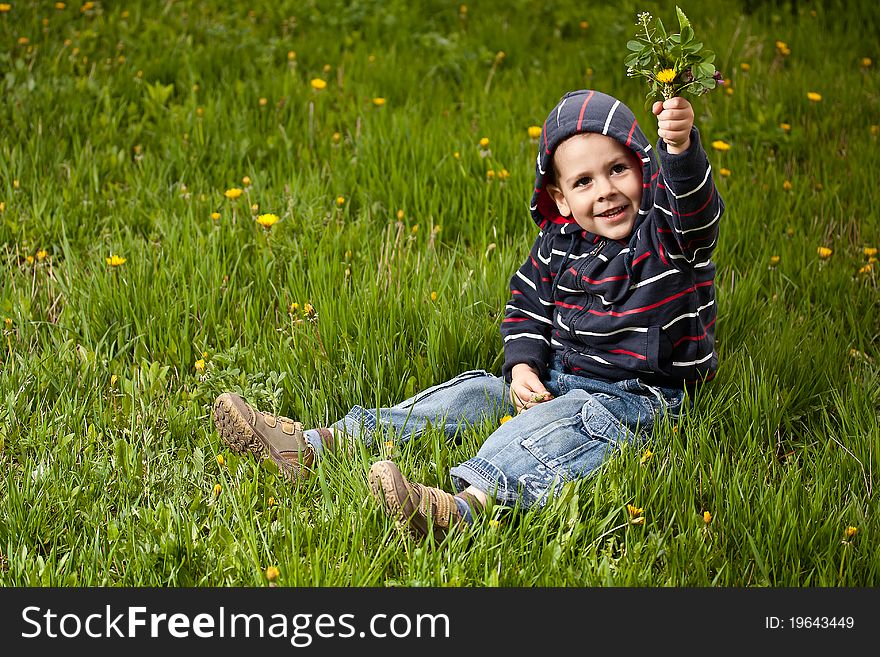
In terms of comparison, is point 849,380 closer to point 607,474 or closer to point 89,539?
point 607,474

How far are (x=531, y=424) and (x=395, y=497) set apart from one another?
46 cm

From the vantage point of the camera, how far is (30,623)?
1.96 metres

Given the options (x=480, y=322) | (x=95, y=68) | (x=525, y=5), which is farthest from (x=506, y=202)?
(x=525, y=5)

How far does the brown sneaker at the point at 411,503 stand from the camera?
2080mm

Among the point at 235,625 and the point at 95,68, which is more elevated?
the point at 95,68

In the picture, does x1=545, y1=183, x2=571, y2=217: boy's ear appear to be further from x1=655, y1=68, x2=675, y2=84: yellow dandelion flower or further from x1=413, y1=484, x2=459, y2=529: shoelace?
x1=413, y1=484, x2=459, y2=529: shoelace

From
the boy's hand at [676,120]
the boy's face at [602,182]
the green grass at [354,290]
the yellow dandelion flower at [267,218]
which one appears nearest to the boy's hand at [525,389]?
the green grass at [354,290]

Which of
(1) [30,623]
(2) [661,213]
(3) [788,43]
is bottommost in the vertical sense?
(1) [30,623]

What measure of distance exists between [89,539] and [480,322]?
1.33 metres

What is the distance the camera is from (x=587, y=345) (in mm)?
2555

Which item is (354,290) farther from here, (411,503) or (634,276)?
(411,503)

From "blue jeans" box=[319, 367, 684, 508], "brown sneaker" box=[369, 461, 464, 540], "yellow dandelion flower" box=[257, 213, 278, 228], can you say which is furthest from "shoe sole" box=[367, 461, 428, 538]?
"yellow dandelion flower" box=[257, 213, 278, 228]

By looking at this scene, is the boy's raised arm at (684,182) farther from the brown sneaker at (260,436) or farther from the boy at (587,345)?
the brown sneaker at (260,436)

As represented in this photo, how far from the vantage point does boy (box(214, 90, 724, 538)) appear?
2.22m
